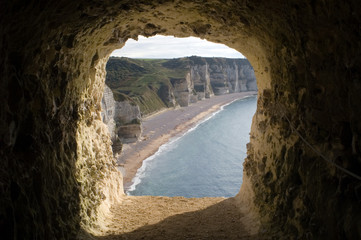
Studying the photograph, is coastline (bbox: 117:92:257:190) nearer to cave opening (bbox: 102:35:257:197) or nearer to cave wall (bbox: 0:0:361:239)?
cave opening (bbox: 102:35:257:197)

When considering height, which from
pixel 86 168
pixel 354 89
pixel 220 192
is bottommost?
pixel 220 192

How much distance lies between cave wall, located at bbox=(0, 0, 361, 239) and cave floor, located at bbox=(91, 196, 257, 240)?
2.92 feet

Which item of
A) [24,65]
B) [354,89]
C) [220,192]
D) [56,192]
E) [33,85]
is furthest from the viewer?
[220,192]

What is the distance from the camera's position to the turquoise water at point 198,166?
32.0 metres

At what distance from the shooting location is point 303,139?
6.10 meters

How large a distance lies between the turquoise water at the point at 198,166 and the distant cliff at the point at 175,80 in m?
13.4

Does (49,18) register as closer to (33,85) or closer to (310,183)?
(33,85)

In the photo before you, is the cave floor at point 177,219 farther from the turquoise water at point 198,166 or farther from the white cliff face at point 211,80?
the white cliff face at point 211,80

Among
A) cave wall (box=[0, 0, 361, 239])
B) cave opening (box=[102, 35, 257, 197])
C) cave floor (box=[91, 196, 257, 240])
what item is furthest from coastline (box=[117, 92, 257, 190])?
cave wall (box=[0, 0, 361, 239])

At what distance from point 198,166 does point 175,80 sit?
44350 millimetres

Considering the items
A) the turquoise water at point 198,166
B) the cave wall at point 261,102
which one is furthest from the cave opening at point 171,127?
the cave wall at point 261,102

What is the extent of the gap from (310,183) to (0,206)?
5.50m

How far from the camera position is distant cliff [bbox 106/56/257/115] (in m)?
65.0

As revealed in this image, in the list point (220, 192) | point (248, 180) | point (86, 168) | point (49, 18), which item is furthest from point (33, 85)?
point (220, 192)
